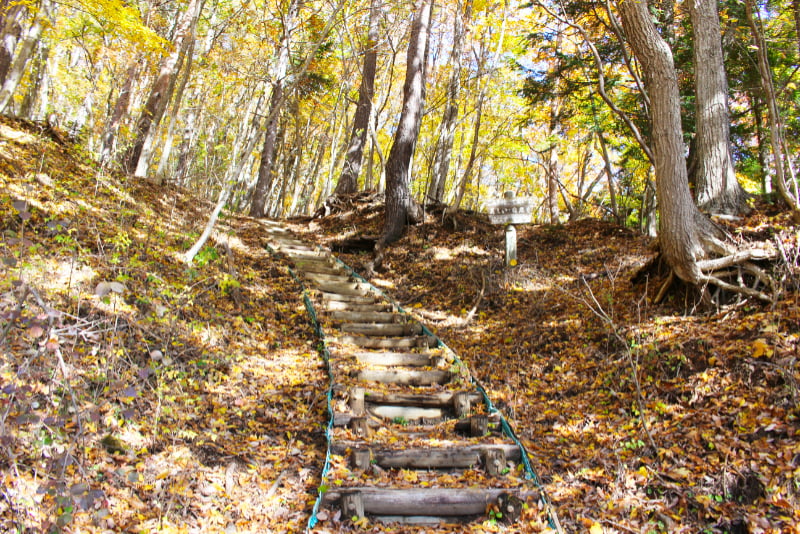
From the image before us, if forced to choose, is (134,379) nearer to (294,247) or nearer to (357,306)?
(357,306)

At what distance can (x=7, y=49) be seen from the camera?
34.1 feet

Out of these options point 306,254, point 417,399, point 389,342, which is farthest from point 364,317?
point 306,254

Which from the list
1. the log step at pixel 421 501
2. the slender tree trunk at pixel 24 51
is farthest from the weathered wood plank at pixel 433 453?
the slender tree trunk at pixel 24 51

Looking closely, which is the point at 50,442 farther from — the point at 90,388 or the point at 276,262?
the point at 276,262

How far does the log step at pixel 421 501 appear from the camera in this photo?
4.23 m

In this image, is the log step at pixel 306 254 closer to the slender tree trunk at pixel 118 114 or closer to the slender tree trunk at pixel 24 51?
the slender tree trunk at pixel 118 114

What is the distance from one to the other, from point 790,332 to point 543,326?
3.36m

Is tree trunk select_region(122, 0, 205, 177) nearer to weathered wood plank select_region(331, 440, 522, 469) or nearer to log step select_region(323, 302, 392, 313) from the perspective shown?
log step select_region(323, 302, 392, 313)

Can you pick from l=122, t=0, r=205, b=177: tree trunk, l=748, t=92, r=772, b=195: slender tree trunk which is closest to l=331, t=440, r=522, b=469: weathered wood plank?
l=748, t=92, r=772, b=195: slender tree trunk

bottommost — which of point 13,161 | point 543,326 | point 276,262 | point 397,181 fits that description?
point 543,326

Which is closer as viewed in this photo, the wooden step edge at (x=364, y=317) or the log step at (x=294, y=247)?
the wooden step edge at (x=364, y=317)

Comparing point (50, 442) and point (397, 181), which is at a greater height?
point (397, 181)

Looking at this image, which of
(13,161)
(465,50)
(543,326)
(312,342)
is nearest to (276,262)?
(312,342)

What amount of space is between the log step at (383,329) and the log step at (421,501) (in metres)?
3.95
